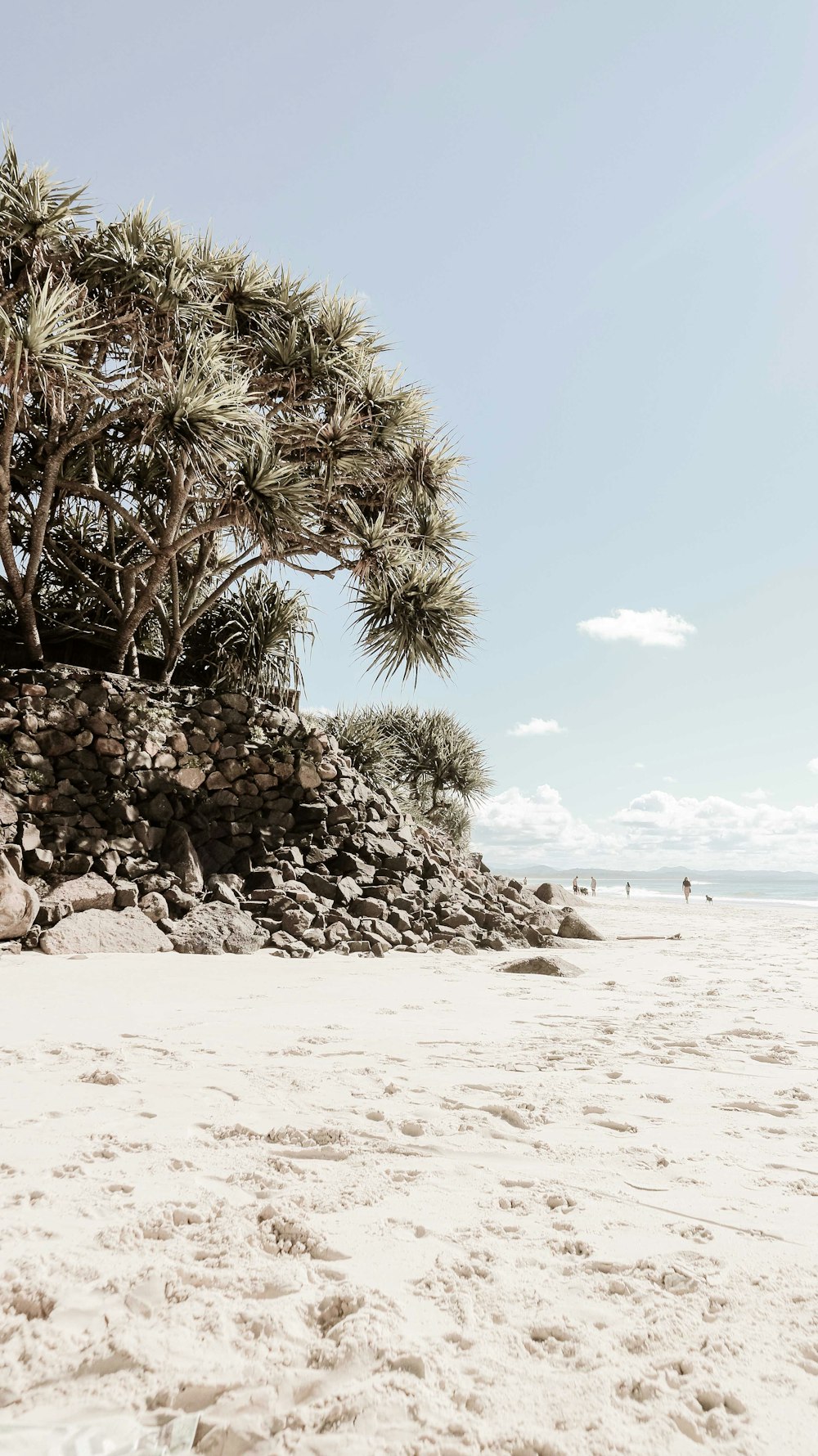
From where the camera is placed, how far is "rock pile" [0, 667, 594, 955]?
750cm

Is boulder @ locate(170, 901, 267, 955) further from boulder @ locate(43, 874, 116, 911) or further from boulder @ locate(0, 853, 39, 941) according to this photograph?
boulder @ locate(0, 853, 39, 941)

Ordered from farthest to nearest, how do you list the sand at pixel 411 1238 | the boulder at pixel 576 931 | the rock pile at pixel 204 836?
the boulder at pixel 576 931, the rock pile at pixel 204 836, the sand at pixel 411 1238

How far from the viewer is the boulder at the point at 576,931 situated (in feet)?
34.7

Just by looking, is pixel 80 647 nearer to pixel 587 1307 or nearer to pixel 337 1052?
pixel 337 1052

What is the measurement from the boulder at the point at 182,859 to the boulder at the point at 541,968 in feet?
10.7

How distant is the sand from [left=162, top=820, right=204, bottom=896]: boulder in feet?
12.9

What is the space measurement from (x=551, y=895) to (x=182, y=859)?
947 centimetres

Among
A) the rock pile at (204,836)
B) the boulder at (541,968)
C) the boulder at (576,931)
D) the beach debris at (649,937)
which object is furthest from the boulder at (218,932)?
the beach debris at (649,937)

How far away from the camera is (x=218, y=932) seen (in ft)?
23.9

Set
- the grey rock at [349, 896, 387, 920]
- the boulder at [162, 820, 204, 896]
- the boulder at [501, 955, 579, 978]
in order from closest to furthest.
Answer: the boulder at [501, 955, 579, 978] < the boulder at [162, 820, 204, 896] < the grey rock at [349, 896, 387, 920]

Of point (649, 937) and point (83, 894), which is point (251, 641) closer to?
point (83, 894)

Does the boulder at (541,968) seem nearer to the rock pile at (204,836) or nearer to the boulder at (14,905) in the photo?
the rock pile at (204,836)

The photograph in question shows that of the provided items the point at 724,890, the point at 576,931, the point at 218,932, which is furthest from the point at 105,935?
the point at 724,890

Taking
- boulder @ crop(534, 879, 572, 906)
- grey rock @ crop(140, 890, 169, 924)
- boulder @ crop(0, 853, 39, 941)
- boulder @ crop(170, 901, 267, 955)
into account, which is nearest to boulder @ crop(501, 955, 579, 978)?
boulder @ crop(170, 901, 267, 955)
